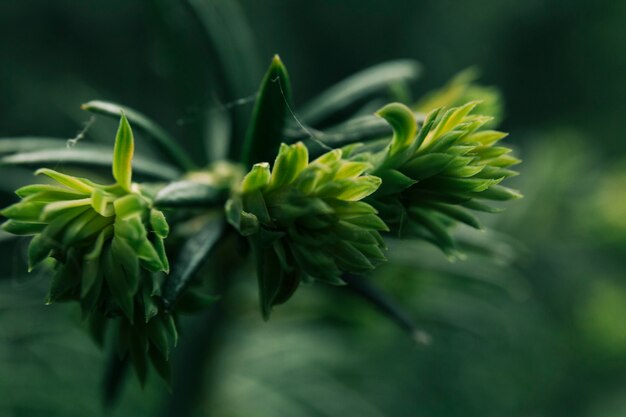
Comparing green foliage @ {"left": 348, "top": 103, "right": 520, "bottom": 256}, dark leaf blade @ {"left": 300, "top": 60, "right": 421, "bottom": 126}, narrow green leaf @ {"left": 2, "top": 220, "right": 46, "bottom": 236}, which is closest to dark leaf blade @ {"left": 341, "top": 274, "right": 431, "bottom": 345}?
green foliage @ {"left": 348, "top": 103, "right": 520, "bottom": 256}

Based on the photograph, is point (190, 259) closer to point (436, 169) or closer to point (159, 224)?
point (159, 224)

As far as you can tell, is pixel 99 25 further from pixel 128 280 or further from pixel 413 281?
pixel 128 280

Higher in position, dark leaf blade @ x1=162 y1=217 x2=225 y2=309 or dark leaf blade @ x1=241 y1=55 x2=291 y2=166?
dark leaf blade @ x1=241 y1=55 x2=291 y2=166

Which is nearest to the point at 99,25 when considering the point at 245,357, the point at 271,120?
the point at 245,357

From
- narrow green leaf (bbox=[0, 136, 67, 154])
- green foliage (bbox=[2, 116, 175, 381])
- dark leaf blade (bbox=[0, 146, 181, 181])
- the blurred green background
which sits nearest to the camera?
green foliage (bbox=[2, 116, 175, 381])

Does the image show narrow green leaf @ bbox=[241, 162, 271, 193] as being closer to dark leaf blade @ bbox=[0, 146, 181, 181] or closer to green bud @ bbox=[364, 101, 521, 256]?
green bud @ bbox=[364, 101, 521, 256]

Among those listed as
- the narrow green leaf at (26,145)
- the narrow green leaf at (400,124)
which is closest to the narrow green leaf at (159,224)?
the narrow green leaf at (400,124)

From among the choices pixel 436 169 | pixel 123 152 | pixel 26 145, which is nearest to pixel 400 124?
pixel 436 169
